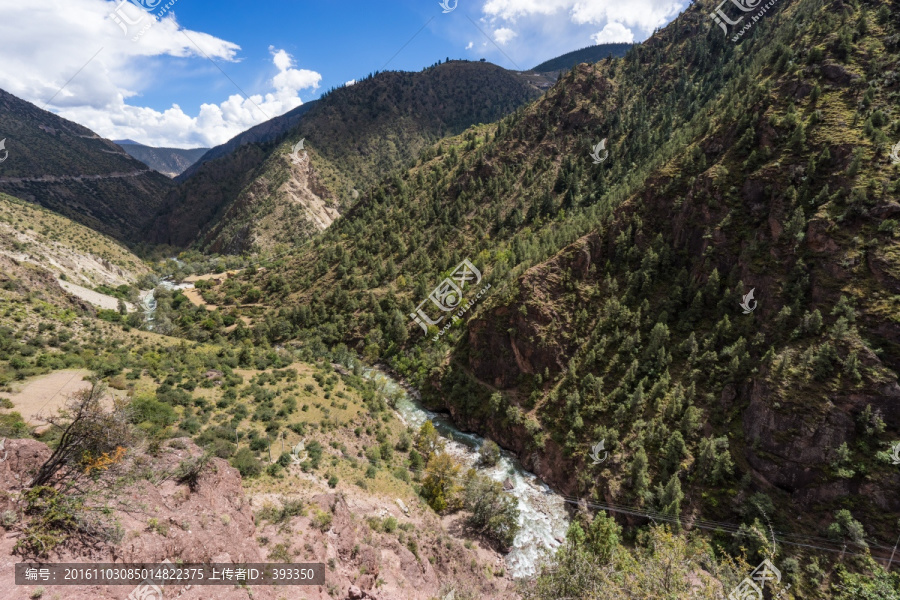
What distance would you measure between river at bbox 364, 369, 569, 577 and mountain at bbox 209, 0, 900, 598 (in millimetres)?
2075

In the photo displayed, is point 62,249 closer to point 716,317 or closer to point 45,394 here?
point 45,394

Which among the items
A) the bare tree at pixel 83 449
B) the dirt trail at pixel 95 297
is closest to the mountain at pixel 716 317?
the dirt trail at pixel 95 297

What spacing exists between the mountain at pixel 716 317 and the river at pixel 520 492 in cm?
208

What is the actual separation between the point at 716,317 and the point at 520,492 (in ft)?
101

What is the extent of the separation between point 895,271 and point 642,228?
2480 centimetres

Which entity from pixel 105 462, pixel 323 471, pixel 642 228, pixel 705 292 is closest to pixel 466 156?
pixel 642 228

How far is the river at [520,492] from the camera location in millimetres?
35250

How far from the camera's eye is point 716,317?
1677 inches

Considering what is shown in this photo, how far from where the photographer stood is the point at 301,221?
13862 cm

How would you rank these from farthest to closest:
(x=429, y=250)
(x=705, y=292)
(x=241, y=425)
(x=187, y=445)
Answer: (x=429, y=250)
(x=705, y=292)
(x=241, y=425)
(x=187, y=445)

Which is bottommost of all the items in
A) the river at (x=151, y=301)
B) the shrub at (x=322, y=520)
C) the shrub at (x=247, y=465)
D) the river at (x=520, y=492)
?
the river at (x=520, y=492)

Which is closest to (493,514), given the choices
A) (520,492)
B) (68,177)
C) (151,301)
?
(520,492)

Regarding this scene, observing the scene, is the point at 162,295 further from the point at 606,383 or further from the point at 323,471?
the point at 606,383

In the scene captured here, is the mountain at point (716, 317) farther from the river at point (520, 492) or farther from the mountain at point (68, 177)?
the mountain at point (68, 177)
